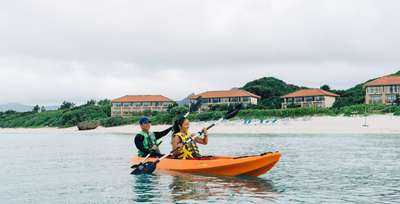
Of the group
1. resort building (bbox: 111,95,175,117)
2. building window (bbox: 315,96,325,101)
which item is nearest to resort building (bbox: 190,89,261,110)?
resort building (bbox: 111,95,175,117)

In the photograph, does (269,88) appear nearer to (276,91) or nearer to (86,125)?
(276,91)

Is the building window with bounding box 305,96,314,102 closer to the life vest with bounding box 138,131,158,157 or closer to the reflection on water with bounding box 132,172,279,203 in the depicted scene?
the life vest with bounding box 138,131,158,157

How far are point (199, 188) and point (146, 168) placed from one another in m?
3.60

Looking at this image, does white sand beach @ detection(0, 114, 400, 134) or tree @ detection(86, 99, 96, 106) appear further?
tree @ detection(86, 99, 96, 106)

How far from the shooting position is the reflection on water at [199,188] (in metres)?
12.3

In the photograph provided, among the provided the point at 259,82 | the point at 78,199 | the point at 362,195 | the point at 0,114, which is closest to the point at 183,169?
the point at 78,199

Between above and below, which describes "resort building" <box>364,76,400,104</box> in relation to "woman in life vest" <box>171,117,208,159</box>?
above

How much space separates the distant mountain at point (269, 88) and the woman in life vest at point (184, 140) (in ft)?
241

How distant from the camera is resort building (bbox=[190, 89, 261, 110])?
9175 cm

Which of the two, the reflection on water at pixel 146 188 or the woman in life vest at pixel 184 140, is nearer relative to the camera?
the reflection on water at pixel 146 188

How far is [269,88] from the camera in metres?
103

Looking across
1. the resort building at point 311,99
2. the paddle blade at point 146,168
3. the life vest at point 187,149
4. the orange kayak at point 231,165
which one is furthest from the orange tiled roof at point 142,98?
the orange kayak at point 231,165

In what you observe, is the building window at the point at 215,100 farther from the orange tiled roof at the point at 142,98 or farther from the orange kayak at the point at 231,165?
the orange kayak at the point at 231,165

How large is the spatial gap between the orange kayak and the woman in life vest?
395mm
